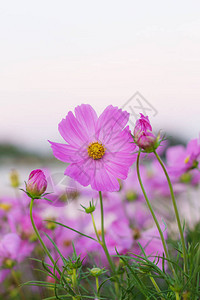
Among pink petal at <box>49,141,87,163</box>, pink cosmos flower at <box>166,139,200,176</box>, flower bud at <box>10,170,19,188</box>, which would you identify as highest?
flower bud at <box>10,170,19,188</box>

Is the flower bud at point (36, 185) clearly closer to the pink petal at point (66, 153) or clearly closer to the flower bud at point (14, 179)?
the pink petal at point (66, 153)

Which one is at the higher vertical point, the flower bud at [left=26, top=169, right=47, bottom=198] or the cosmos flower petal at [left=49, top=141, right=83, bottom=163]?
the cosmos flower petal at [left=49, top=141, right=83, bottom=163]

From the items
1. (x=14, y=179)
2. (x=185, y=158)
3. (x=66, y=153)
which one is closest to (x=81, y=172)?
(x=66, y=153)

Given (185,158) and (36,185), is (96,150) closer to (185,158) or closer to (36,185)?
(36,185)

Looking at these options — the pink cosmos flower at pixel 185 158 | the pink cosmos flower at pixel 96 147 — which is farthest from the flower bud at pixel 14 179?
the pink cosmos flower at pixel 96 147

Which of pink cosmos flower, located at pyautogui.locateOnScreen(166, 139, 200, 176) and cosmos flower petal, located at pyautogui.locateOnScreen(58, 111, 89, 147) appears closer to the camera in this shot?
cosmos flower petal, located at pyautogui.locateOnScreen(58, 111, 89, 147)

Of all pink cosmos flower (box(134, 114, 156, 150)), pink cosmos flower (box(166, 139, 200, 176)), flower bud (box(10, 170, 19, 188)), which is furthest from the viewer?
flower bud (box(10, 170, 19, 188))

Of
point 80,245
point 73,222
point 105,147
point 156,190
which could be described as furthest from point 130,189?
point 105,147

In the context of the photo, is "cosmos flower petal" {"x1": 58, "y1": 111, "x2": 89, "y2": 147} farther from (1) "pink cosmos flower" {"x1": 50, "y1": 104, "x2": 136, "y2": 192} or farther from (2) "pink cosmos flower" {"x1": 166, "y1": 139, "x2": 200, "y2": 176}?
(2) "pink cosmos flower" {"x1": 166, "y1": 139, "x2": 200, "y2": 176}

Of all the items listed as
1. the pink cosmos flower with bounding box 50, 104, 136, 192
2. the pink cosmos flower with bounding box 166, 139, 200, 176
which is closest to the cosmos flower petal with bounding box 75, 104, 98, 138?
the pink cosmos flower with bounding box 50, 104, 136, 192

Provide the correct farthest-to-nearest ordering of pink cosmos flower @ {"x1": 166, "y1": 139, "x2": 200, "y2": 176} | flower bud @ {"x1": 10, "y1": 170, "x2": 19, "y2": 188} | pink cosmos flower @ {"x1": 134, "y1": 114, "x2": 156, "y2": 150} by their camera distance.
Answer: flower bud @ {"x1": 10, "y1": 170, "x2": 19, "y2": 188}, pink cosmos flower @ {"x1": 166, "y1": 139, "x2": 200, "y2": 176}, pink cosmos flower @ {"x1": 134, "y1": 114, "x2": 156, "y2": 150}
